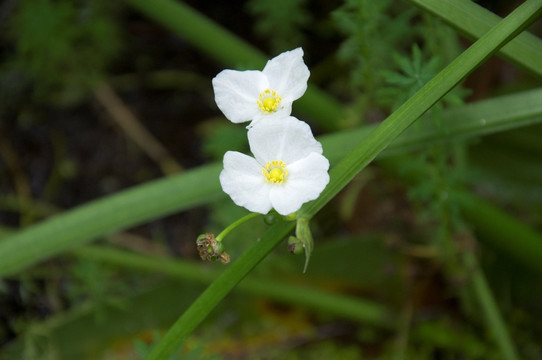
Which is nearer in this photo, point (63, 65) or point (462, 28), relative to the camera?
point (462, 28)

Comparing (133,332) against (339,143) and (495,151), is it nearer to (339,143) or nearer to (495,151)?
(339,143)

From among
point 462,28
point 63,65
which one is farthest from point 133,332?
point 462,28

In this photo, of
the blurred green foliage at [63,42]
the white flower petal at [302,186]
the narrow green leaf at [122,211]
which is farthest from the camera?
the blurred green foliage at [63,42]

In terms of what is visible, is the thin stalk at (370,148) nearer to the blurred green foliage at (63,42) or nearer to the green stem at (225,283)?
the green stem at (225,283)

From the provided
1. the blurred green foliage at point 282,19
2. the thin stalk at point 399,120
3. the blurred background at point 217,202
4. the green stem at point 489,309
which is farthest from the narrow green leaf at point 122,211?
the blurred green foliage at point 282,19

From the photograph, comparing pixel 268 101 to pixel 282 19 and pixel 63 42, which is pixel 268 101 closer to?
pixel 282 19

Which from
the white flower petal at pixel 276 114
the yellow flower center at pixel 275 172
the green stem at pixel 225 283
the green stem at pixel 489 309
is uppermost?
the green stem at pixel 489 309

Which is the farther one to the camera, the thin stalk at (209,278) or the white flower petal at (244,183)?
the thin stalk at (209,278)

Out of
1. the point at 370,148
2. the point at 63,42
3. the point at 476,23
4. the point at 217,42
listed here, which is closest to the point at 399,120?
the point at 370,148
